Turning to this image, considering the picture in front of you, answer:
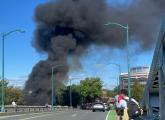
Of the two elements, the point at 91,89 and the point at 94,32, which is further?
the point at 91,89

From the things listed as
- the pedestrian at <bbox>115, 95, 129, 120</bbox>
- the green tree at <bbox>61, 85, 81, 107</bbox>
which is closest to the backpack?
the pedestrian at <bbox>115, 95, 129, 120</bbox>

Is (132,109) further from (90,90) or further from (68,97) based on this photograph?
(90,90)

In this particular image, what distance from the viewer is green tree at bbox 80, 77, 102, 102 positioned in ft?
456

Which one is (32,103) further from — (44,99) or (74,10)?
(74,10)

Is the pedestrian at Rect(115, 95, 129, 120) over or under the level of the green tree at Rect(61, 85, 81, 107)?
under

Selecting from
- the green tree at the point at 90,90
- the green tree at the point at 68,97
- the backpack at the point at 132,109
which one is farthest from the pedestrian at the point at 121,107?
the green tree at the point at 90,90

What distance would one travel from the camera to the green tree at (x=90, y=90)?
456ft

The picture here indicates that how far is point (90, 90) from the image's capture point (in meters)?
140

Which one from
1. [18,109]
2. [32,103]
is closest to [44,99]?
[32,103]

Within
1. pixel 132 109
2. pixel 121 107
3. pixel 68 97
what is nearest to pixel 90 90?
pixel 68 97

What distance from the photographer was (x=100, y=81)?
147 meters

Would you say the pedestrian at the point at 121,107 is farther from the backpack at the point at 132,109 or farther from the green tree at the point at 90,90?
the green tree at the point at 90,90

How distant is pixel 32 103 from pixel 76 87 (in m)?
50.4

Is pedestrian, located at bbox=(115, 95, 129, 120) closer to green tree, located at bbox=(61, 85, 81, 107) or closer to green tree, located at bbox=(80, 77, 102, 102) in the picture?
green tree, located at bbox=(61, 85, 81, 107)
